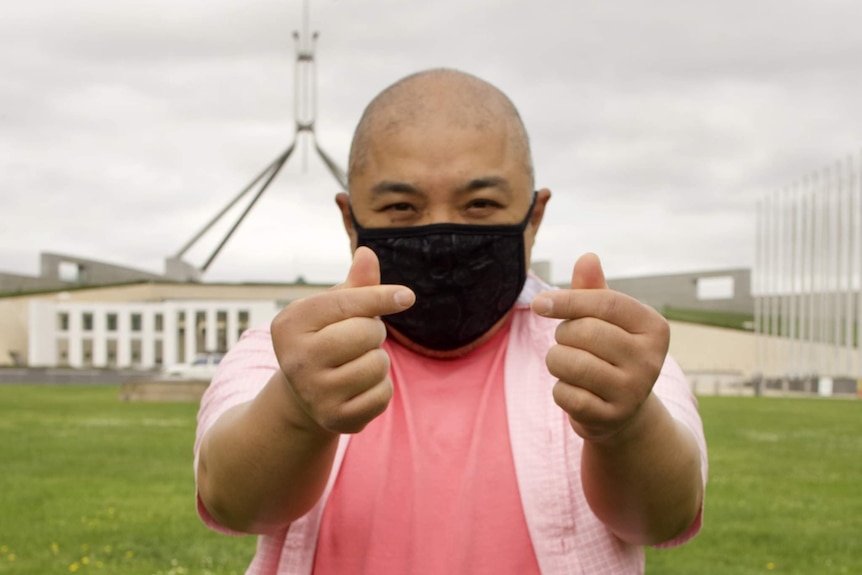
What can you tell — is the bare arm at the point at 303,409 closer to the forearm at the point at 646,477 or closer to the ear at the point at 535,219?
the forearm at the point at 646,477

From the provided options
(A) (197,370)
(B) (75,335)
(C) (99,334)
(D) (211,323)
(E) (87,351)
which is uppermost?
(D) (211,323)

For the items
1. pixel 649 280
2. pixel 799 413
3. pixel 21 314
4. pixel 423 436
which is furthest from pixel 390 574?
pixel 649 280

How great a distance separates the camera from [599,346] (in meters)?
1.62

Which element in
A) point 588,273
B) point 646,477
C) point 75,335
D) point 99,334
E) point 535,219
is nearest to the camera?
point 588,273

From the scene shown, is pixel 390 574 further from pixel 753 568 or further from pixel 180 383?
pixel 180 383

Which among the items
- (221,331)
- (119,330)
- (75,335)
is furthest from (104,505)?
(221,331)

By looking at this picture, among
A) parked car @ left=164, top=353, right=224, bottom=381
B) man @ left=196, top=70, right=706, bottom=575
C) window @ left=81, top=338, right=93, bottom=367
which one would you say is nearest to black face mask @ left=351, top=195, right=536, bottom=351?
man @ left=196, top=70, right=706, bottom=575

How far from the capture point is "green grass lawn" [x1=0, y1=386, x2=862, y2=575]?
279 inches

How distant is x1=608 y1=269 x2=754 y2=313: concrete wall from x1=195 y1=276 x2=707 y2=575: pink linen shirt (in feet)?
241

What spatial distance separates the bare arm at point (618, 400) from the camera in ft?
5.31

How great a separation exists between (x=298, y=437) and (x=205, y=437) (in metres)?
0.31

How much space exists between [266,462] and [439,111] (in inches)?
32.7

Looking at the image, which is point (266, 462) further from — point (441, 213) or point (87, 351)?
point (87, 351)

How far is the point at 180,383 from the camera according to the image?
2811 cm
